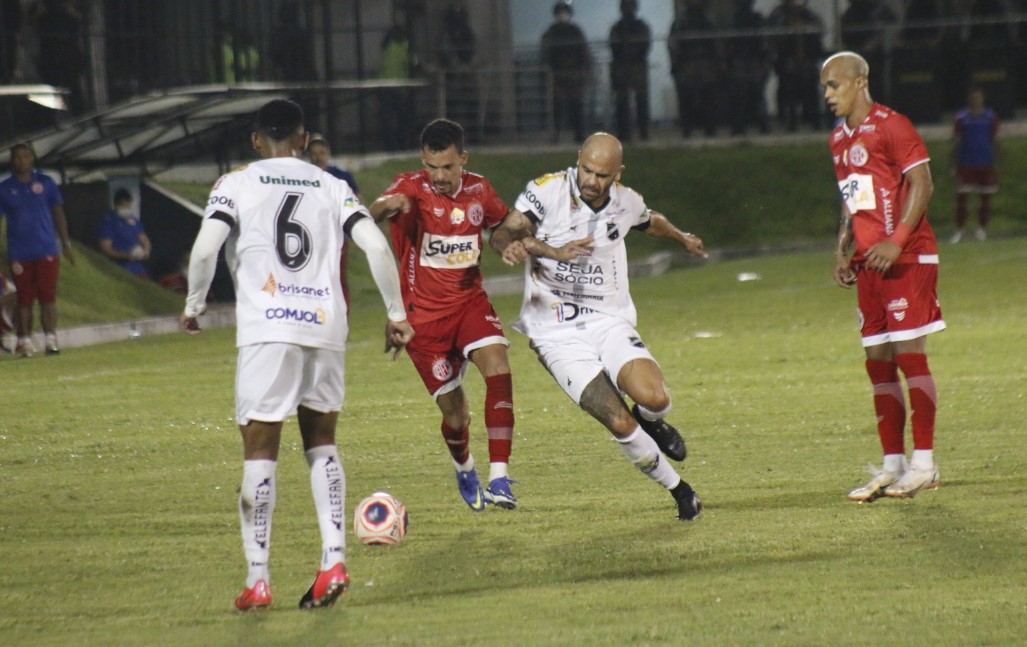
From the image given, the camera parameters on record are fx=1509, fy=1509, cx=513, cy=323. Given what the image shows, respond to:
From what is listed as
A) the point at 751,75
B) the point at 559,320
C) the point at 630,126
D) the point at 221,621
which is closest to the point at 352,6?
the point at 630,126

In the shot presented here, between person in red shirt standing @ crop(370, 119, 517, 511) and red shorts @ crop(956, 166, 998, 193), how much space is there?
16.8 metres

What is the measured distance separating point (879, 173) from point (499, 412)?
2.38 m

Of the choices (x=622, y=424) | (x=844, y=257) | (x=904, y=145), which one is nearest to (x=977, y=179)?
(x=844, y=257)

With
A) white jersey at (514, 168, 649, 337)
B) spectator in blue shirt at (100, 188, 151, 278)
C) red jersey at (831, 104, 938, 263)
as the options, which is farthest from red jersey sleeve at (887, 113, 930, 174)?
spectator in blue shirt at (100, 188, 151, 278)

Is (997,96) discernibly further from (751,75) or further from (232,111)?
(232,111)

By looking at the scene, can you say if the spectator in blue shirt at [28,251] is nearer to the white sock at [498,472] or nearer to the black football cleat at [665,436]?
the white sock at [498,472]

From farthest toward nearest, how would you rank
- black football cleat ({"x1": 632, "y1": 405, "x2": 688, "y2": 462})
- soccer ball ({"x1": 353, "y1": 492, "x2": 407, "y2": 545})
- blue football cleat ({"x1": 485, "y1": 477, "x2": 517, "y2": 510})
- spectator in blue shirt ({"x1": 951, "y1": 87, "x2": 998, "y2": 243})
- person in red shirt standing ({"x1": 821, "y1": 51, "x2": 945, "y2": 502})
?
spectator in blue shirt ({"x1": 951, "y1": 87, "x2": 998, "y2": 243}), black football cleat ({"x1": 632, "y1": 405, "x2": 688, "y2": 462}), blue football cleat ({"x1": 485, "y1": 477, "x2": 517, "y2": 510}), person in red shirt standing ({"x1": 821, "y1": 51, "x2": 945, "y2": 502}), soccer ball ({"x1": 353, "y1": 492, "x2": 407, "y2": 545})

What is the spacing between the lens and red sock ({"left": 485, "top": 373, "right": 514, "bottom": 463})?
322 inches

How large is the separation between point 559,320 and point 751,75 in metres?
21.5

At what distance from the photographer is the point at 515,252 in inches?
303

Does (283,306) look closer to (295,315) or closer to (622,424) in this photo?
(295,315)

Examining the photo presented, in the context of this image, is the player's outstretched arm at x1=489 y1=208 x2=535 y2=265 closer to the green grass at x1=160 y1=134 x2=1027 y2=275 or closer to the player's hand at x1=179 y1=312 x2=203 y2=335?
the player's hand at x1=179 y1=312 x2=203 y2=335

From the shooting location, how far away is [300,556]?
702cm

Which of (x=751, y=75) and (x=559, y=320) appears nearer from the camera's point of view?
(x=559, y=320)
